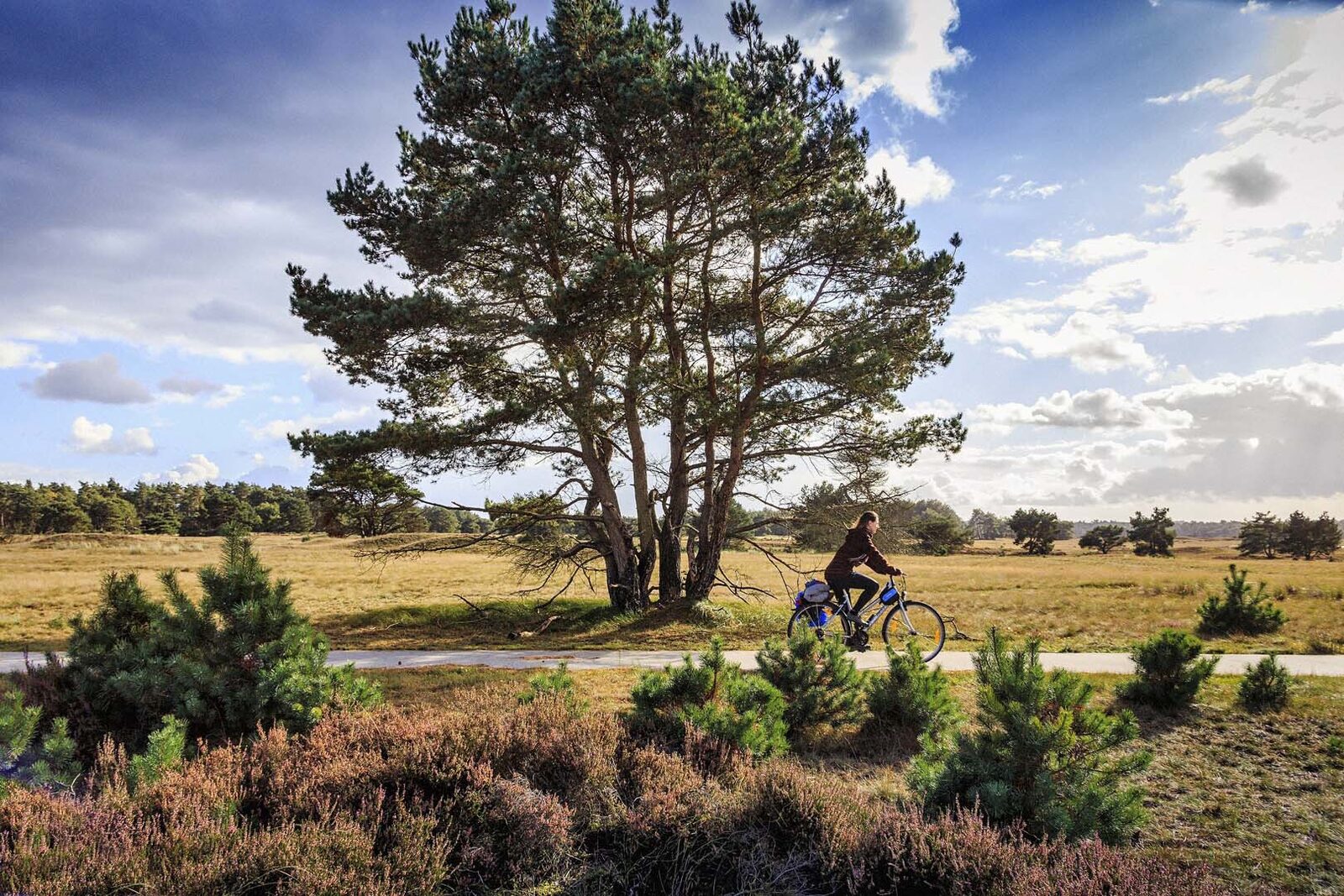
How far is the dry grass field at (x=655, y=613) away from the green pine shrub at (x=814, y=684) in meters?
5.99

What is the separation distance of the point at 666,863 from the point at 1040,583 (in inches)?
1087

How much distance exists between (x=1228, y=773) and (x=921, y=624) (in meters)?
5.04

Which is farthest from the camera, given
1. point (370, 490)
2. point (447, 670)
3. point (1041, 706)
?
point (370, 490)

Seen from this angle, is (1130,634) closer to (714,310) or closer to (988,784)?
(714,310)

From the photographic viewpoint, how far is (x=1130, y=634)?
15297 mm

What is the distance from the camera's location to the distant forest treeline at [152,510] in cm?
6656

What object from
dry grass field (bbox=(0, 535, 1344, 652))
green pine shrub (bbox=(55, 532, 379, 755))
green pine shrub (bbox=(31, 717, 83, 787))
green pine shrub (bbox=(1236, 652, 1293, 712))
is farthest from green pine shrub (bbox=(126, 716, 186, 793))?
green pine shrub (bbox=(1236, 652, 1293, 712))

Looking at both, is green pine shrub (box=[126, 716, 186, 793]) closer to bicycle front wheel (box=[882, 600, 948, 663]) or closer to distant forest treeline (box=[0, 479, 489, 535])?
bicycle front wheel (box=[882, 600, 948, 663])

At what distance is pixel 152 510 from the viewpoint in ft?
251

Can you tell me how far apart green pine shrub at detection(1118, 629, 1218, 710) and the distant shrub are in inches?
311

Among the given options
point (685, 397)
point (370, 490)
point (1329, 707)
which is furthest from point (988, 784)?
point (370, 490)

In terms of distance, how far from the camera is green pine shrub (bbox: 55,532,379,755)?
5.49 m

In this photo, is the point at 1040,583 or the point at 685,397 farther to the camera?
the point at 1040,583

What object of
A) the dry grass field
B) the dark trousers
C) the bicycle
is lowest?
the dry grass field
